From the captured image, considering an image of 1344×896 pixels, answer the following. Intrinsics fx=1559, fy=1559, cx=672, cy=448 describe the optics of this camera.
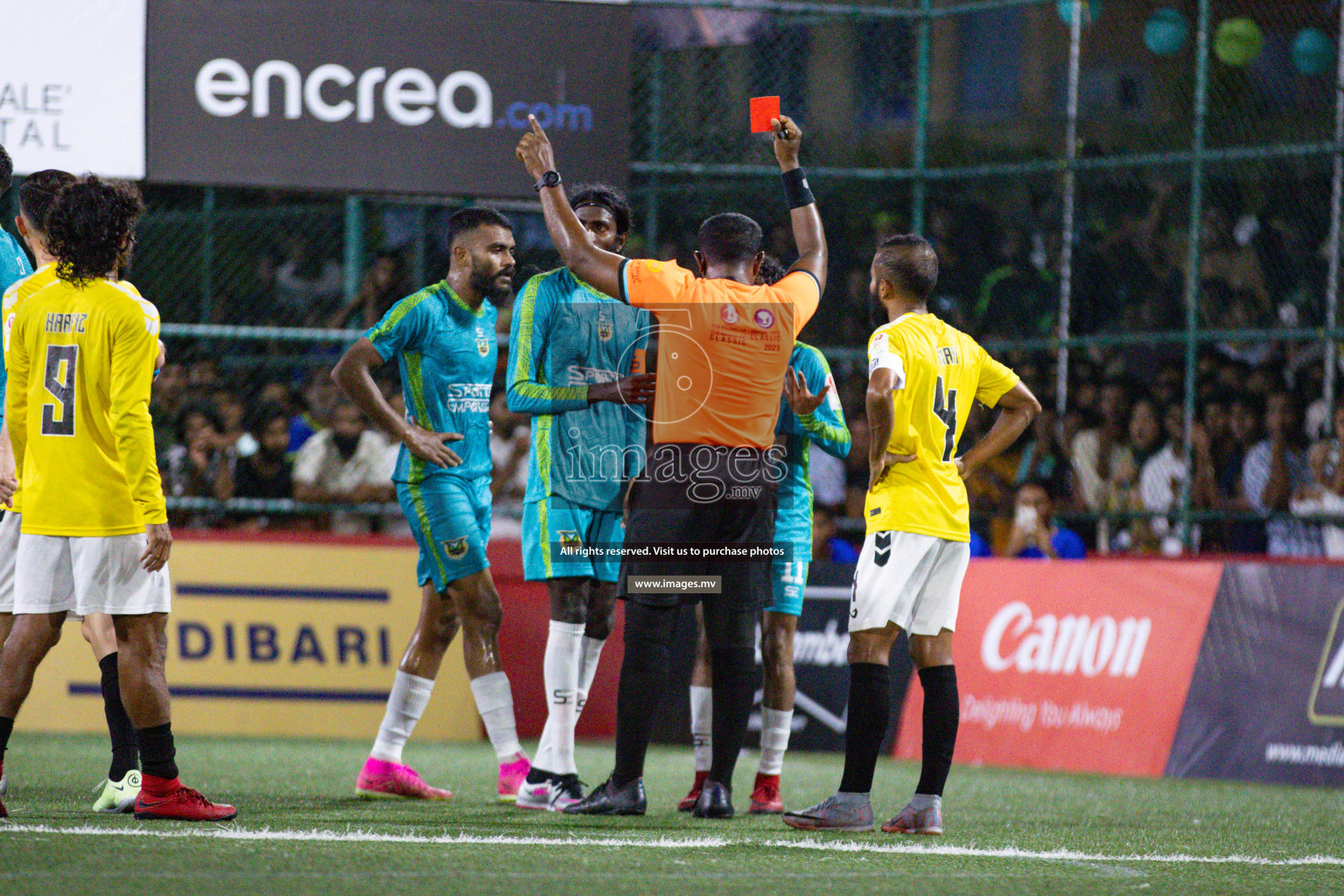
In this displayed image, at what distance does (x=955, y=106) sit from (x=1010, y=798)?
18811mm

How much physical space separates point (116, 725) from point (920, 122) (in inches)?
301

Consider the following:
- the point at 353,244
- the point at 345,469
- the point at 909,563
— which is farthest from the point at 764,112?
the point at 345,469

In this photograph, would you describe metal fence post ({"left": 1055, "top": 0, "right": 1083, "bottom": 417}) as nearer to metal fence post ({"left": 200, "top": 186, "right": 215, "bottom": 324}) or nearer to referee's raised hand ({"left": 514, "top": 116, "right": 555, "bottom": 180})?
metal fence post ({"left": 200, "top": 186, "right": 215, "bottom": 324})

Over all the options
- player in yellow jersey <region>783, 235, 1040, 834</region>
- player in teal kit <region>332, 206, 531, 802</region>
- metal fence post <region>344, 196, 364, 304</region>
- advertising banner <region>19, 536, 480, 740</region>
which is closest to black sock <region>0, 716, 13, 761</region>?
player in teal kit <region>332, 206, 531, 802</region>

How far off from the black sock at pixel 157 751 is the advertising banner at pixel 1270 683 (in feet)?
18.8

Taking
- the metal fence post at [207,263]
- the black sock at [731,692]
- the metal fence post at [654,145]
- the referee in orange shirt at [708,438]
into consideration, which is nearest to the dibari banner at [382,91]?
the metal fence post at [654,145]

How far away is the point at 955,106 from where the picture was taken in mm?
24531

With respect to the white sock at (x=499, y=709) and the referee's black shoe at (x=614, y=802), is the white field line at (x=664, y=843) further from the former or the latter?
the white sock at (x=499, y=709)

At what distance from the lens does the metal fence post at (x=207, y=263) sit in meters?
10.9

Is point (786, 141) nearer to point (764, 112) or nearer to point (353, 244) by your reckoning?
point (764, 112)

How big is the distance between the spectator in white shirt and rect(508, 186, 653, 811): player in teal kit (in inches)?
168

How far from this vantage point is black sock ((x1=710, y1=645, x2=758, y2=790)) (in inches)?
224

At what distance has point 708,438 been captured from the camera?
5590 mm

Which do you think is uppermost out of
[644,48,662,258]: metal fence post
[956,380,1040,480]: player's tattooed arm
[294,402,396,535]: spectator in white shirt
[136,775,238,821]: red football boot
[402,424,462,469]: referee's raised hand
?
[644,48,662,258]: metal fence post
